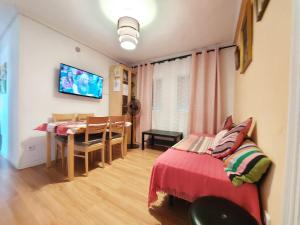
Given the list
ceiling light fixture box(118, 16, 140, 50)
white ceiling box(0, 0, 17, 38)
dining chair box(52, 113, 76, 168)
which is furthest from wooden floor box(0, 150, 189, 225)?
white ceiling box(0, 0, 17, 38)

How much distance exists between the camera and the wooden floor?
4.13 ft

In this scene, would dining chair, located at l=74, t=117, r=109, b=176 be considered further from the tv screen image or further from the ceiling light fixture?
the ceiling light fixture

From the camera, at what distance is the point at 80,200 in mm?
1506

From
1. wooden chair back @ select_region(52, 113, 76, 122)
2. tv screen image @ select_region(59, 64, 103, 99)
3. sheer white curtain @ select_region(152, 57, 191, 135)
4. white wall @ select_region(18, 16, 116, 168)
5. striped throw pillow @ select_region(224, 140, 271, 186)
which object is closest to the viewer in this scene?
striped throw pillow @ select_region(224, 140, 271, 186)

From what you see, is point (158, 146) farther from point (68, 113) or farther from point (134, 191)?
point (68, 113)

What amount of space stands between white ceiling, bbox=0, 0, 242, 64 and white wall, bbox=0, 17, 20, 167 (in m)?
0.27

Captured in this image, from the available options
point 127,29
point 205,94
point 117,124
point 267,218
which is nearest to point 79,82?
point 117,124

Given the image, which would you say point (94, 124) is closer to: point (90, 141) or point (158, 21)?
point (90, 141)

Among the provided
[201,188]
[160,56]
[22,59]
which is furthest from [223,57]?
[22,59]

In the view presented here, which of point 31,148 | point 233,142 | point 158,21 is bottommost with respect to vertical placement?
point 31,148

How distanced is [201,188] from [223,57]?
9.81ft

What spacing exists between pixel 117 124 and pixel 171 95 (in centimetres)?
176

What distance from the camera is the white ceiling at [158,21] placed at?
1.93 m

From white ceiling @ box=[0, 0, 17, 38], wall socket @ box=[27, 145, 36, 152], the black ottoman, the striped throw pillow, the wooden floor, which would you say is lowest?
the wooden floor
